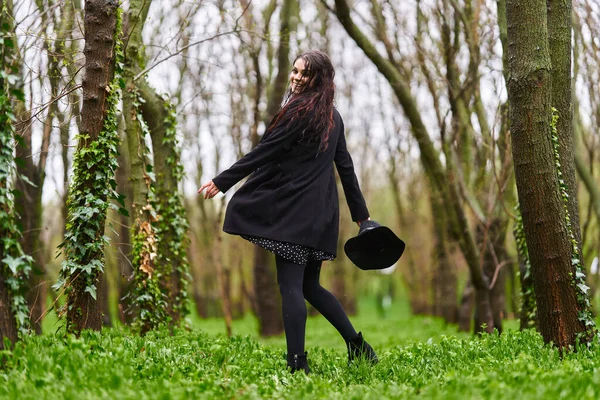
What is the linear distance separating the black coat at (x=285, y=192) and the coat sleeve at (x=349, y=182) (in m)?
0.25

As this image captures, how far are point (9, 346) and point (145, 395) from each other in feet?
3.62

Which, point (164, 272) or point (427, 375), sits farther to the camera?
point (164, 272)

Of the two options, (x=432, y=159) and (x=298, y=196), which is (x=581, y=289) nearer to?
(x=298, y=196)

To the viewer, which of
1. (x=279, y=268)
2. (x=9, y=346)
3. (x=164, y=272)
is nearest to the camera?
(x=9, y=346)

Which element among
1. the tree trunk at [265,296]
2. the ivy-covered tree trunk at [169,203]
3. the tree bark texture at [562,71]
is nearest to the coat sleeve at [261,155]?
the tree bark texture at [562,71]

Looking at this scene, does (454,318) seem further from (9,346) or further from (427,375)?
(9,346)

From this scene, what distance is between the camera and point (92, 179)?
494cm

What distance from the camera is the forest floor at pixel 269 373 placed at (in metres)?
3.45

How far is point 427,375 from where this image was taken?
14.5 feet

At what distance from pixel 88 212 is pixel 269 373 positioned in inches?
69.0

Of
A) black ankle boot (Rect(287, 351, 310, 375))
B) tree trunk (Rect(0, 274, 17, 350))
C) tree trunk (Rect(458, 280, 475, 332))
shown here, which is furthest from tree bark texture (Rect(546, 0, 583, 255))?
tree trunk (Rect(458, 280, 475, 332))

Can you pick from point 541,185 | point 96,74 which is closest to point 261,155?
point 96,74

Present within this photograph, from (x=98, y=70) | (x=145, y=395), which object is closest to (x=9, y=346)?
(x=145, y=395)

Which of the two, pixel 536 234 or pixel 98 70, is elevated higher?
pixel 98 70
